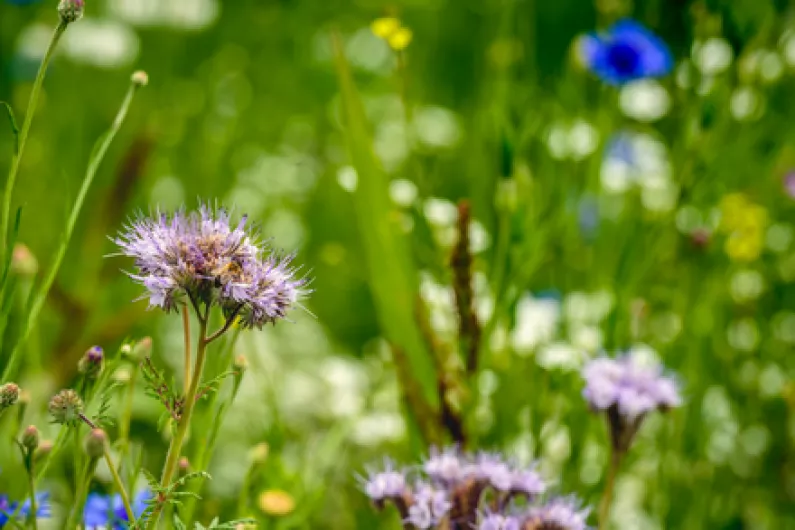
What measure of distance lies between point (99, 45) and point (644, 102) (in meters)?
1.28

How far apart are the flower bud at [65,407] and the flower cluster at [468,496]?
277mm

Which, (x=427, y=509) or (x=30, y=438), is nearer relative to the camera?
(x=30, y=438)

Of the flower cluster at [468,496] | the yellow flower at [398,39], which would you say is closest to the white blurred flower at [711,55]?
the yellow flower at [398,39]

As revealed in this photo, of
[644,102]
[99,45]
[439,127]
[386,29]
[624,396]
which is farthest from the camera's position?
[439,127]

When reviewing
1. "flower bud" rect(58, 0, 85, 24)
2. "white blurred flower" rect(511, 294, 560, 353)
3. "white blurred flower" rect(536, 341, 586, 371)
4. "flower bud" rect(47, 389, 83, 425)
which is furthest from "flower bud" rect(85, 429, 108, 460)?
"white blurred flower" rect(511, 294, 560, 353)

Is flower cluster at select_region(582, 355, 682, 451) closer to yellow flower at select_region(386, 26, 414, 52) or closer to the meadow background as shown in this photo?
the meadow background

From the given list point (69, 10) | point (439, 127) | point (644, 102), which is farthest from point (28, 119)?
point (439, 127)

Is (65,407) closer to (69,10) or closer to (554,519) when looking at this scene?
(69,10)

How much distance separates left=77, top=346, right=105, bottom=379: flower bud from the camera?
68 cm

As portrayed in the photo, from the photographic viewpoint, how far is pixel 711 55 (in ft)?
5.65

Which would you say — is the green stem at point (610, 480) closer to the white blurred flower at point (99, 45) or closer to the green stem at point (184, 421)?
the green stem at point (184, 421)

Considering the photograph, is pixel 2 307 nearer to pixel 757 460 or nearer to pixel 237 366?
pixel 237 366

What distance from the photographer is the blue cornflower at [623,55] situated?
1.48 m

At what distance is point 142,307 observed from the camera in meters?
1.55
